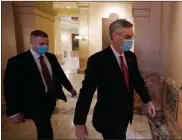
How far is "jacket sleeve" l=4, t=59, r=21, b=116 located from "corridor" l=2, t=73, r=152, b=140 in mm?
176

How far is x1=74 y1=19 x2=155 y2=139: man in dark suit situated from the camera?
1075 mm

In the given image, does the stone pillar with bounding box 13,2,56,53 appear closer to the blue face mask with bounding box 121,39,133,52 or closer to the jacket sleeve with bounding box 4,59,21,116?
the jacket sleeve with bounding box 4,59,21,116

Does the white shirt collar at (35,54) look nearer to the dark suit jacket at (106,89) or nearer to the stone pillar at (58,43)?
the stone pillar at (58,43)

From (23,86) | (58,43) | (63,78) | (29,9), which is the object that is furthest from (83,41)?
(23,86)

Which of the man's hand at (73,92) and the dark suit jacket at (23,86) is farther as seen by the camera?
the man's hand at (73,92)

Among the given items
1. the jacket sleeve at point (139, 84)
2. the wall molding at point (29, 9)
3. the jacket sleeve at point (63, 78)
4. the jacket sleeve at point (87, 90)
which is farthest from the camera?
the jacket sleeve at point (63, 78)

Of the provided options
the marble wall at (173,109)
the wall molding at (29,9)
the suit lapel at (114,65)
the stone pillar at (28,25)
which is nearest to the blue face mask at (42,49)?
the stone pillar at (28,25)

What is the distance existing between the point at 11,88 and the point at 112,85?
649mm

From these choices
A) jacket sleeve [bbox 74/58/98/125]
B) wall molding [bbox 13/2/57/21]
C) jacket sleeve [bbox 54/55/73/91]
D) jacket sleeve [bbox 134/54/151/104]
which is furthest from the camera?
jacket sleeve [bbox 54/55/73/91]

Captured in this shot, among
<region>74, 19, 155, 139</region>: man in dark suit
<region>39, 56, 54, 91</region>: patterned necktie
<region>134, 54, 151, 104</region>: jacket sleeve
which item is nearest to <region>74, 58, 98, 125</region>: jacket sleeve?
<region>74, 19, 155, 139</region>: man in dark suit

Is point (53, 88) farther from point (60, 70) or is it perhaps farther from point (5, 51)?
point (5, 51)

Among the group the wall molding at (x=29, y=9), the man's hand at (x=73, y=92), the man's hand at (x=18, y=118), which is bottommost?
the man's hand at (x=18, y=118)

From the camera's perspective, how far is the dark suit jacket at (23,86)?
Answer: 4.18 ft

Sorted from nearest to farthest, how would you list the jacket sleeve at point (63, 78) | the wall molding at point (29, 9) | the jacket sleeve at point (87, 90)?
the jacket sleeve at point (87, 90)
the wall molding at point (29, 9)
the jacket sleeve at point (63, 78)
